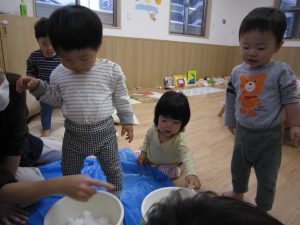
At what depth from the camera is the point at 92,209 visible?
3.27 feet

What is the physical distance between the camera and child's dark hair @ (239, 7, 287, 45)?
0.92 metres

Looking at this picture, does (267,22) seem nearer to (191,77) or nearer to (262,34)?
(262,34)

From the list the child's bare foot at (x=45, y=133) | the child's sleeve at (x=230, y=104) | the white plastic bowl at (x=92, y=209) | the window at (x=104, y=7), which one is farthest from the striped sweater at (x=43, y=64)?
the window at (x=104, y=7)

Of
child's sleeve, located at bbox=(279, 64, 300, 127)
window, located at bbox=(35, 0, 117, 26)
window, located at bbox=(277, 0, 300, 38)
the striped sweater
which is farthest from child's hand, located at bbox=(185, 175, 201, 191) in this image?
window, located at bbox=(277, 0, 300, 38)

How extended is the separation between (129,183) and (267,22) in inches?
39.4

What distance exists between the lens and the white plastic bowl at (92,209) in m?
0.89

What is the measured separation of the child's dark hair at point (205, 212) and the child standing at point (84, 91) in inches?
25.6

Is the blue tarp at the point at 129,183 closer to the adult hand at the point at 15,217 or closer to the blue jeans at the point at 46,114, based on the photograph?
the adult hand at the point at 15,217

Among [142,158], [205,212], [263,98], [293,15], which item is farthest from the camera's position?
[293,15]

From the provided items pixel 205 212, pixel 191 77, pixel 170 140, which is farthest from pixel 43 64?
pixel 191 77

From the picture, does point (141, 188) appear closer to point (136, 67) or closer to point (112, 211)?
point (112, 211)

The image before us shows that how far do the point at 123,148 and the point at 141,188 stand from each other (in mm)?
455

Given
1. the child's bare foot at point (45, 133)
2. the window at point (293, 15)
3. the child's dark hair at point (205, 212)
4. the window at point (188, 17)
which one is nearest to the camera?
the child's dark hair at point (205, 212)

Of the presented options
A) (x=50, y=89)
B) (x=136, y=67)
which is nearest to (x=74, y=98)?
(x=50, y=89)
